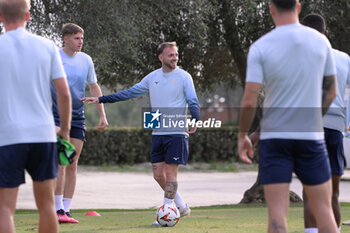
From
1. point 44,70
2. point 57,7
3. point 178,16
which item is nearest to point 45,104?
point 44,70

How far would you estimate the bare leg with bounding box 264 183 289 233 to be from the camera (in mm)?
4637

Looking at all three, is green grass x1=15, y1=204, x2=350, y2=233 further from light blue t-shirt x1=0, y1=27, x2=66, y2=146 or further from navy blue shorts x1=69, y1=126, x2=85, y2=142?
light blue t-shirt x1=0, y1=27, x2=66, y2=146

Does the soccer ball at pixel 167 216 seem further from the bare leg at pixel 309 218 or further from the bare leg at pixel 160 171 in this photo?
the bare leg at pixel 309 218

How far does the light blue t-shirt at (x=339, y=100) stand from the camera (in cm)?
609

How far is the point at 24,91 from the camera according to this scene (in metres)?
4.75

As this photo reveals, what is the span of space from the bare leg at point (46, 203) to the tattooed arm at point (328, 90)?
6.46 ft

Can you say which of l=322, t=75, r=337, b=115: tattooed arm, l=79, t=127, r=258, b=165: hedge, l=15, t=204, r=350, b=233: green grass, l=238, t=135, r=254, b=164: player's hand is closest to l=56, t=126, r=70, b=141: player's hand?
l=238, t=135, r=254, b=164: player's hand

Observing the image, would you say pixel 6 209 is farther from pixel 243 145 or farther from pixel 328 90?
pixel 328 90

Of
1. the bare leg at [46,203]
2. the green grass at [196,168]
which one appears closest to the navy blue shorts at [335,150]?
the bare leg at [46,203]

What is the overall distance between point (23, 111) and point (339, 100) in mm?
2796

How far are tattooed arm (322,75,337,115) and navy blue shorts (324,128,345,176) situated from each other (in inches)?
43.1

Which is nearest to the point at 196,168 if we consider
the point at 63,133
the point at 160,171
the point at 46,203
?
the point at 160,171

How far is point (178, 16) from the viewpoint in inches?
485

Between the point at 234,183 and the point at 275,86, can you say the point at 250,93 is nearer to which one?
the point at 275,86
